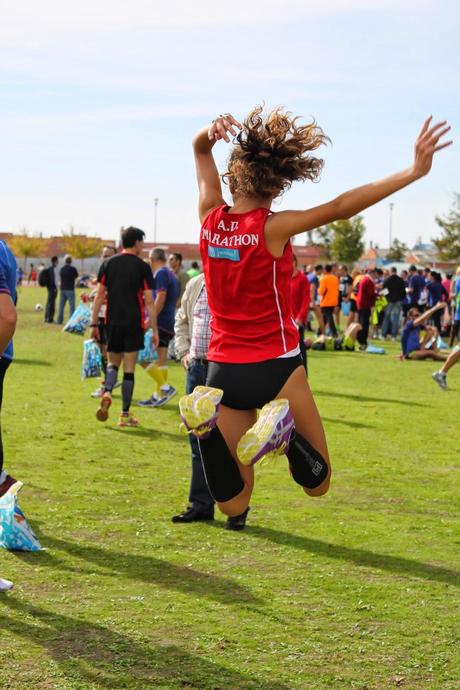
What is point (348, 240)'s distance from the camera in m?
96.8

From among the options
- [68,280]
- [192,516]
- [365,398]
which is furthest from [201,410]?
[68,280]

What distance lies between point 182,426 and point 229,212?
1.06 metres

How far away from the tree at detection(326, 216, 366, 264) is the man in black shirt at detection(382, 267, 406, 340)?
2619 inches

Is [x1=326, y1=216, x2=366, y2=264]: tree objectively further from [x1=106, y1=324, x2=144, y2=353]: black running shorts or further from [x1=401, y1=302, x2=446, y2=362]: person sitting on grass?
[x1=106, y1=324, x2=144, y2=353]: black running shorts

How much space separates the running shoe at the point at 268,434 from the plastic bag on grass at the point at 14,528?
2137 mm

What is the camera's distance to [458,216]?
8056 cm

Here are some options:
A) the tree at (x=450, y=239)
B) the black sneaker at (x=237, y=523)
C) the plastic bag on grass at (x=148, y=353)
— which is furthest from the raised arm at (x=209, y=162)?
the tree at (x=450, y=239)

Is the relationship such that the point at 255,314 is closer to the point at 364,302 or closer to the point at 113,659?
the point at 113,659

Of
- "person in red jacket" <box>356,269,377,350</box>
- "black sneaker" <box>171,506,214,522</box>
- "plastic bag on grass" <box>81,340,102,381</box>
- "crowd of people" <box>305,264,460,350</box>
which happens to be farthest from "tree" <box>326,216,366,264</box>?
"black sneaker" <box>171,506,214,522</box>

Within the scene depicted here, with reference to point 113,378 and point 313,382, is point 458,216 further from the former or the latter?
point 113,378

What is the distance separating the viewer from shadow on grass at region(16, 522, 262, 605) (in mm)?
6125

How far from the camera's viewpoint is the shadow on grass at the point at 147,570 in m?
6.12

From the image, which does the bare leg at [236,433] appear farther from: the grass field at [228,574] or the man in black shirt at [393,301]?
the man in black shirt at [393,301]

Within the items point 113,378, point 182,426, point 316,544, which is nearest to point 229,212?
point 182,426
